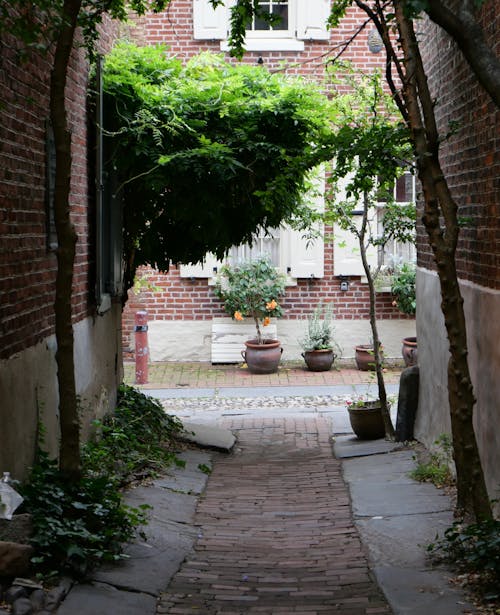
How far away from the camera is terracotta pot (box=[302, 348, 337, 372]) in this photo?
16234 millimetres

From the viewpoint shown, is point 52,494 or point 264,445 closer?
point 52,494

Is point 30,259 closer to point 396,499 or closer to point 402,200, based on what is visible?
point 396,499

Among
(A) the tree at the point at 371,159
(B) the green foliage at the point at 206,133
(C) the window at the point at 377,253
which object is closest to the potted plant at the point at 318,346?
(C) the window at the point at 377,253

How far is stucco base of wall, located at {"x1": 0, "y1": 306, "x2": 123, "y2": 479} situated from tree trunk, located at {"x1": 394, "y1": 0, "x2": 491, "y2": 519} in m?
2.85

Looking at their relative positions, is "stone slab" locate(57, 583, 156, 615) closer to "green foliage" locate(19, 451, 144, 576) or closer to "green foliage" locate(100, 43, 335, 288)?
"green foliage" locate(19, 451, 144, 576)

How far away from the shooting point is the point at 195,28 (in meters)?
16.8

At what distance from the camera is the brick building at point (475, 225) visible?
6.79 metres

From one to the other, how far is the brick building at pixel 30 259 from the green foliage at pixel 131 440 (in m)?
0.33

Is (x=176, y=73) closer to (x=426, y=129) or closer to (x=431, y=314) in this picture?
(x=431, y=314)

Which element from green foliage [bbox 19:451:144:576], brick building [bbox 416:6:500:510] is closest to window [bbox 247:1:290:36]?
brick building [bbox 416:6:500:510]

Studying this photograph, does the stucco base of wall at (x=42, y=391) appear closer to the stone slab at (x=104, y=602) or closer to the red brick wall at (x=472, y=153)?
the stone slab at (x=104, y=602)

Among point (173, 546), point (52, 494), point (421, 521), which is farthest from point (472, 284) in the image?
point (52, 494)

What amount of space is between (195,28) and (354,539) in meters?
11.7

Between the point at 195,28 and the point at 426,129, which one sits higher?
the point at 195,28
